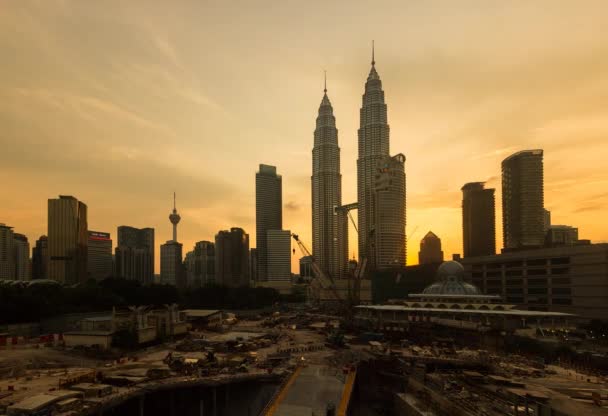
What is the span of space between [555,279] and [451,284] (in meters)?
32.0

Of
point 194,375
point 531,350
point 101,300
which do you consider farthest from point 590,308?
point 101,300

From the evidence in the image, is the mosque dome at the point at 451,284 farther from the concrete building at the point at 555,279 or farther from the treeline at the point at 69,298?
the treeline at the point at 69,298

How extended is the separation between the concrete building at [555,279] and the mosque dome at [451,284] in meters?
17.2

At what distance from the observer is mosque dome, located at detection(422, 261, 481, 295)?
148 m

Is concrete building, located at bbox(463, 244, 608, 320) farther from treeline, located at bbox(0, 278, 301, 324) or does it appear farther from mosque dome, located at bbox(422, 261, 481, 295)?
treeline, located at bbox(0, 278, 301, 324)

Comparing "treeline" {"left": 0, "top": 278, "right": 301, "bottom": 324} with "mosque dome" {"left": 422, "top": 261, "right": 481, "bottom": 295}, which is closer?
"treeline" {"left": 0, "top": 278, "right": 301, "bottom": 324}

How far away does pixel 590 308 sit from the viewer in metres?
131

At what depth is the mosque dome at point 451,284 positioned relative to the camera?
148m

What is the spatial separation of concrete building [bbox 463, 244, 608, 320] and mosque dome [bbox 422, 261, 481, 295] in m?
17.2

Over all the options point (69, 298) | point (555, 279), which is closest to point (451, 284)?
point (555, 279)

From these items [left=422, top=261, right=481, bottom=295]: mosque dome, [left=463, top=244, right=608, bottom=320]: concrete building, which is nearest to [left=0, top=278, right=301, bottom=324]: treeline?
[left=422, top=261, right=481, bottom=295]: mosque dome

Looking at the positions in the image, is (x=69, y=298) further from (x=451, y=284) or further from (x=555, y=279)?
(x=555, y=279)

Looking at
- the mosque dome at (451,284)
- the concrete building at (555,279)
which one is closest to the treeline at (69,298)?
the mosque dome at (451,284)

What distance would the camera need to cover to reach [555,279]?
14325cm
